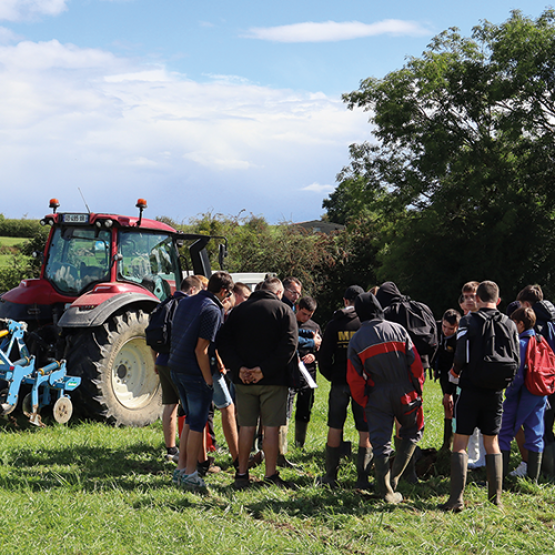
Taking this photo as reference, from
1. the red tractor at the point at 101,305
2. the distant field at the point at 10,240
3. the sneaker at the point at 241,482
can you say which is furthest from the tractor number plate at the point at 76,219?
the distant field at the point at 10,240

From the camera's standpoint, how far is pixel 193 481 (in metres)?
5.25

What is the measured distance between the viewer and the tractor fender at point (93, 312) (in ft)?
23.3

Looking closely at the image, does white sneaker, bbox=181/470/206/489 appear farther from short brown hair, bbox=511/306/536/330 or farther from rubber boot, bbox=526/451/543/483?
short brown hair, bbox=511/306/536/330

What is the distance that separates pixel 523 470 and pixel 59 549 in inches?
162

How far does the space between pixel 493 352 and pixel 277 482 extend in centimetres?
212

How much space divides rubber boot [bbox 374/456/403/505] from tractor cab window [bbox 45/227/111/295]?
4.43 meters

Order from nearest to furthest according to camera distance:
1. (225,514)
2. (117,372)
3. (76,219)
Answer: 1. (225,514)
2. (117,372)
3. (76,219)

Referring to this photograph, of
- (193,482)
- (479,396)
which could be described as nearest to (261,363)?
(193,482)

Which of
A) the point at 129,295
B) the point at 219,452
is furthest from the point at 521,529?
the point at 129,295

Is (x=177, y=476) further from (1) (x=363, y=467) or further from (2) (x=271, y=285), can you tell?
(2) (x=271, y=285)

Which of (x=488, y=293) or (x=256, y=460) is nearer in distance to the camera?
(x=488, y=293)

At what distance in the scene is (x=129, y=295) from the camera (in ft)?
25.0

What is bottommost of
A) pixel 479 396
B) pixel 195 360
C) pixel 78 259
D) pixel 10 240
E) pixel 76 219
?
pixel 479 396

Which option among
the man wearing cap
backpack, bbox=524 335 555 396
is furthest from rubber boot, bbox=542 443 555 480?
the man wearing cap
